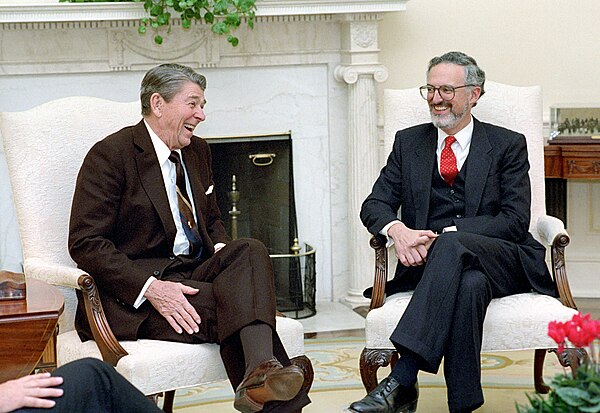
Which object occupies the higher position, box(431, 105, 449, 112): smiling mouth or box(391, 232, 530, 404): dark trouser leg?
box(431, 105, 449, 112): smiling mouth

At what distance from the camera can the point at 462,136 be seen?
4082mm

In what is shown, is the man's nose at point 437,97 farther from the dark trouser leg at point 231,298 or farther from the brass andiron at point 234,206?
the brass andiron at point 234,206

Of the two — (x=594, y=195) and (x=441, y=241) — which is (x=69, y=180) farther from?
(x=594, y=195)

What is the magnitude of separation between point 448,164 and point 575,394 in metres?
1.99

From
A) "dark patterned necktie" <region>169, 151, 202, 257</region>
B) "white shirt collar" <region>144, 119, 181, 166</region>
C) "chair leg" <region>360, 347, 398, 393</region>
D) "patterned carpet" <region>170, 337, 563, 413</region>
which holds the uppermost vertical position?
"white shirt collar" <region>144, 119, 181, 166</region>

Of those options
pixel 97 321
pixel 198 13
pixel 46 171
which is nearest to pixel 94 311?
pixel 97 321

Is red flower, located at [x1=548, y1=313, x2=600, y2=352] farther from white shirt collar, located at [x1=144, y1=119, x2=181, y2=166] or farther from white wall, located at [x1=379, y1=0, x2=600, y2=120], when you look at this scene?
white wall, located at [x1=379, y1=0, x2=600, y2=120]

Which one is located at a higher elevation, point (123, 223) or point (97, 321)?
point (123, 223)

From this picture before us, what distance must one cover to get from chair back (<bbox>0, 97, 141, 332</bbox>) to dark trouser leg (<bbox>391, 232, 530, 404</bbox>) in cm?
115

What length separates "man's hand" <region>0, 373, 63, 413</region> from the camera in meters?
2.44

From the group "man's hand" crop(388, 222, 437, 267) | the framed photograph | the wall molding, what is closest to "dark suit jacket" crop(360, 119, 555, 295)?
"man's hand" crop(388, 222, 437, 267)

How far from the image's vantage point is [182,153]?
381 centimetres

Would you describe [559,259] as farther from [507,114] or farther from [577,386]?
[577,386]

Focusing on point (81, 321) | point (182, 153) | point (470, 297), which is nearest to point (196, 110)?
point (182, 153)
